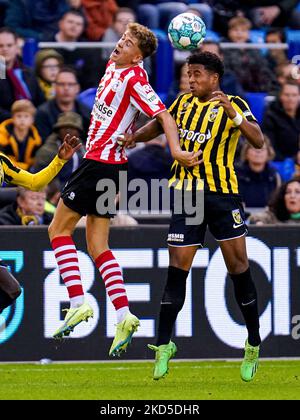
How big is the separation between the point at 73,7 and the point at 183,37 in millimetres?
6426

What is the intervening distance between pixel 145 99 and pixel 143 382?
2.36m

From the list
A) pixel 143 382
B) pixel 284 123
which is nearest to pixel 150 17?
pixel 284 123

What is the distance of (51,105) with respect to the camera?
1462 cm

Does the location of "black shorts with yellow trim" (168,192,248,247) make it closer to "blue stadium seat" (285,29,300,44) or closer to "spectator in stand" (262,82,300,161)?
"spectator in stand" (262,82,300,161)

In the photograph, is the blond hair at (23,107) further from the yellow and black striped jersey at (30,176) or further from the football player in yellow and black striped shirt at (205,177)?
the football player in yellow and black striped shirt at (205,177)

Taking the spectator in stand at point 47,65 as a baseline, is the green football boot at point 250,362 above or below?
below

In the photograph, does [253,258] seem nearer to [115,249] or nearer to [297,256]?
[297,256]

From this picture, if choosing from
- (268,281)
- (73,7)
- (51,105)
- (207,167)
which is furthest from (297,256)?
(73,7)

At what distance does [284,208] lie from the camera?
13523mm

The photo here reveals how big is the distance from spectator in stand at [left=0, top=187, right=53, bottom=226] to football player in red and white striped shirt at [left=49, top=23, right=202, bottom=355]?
278cm

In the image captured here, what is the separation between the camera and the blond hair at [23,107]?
14.2 metres

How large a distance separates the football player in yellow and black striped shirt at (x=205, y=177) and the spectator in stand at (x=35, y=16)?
6.56 metres

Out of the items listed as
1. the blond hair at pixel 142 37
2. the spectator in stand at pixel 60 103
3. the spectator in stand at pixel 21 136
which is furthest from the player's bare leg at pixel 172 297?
the spectator in stand at pixel 60 103
